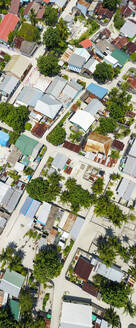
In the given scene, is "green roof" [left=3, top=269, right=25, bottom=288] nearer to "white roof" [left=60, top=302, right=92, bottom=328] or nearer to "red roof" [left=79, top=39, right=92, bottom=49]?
"white roof" [left=60, top=302, right=92, bottom=328]

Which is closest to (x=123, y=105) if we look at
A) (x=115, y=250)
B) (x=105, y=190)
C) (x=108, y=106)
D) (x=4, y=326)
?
(x=108, y=106)

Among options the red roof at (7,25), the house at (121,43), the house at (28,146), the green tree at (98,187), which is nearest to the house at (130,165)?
the green tree at (98,187)

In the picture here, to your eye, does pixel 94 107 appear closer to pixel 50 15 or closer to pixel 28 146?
pixel 28 146

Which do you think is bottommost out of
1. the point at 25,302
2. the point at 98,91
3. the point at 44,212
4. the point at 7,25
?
the point at 25,302

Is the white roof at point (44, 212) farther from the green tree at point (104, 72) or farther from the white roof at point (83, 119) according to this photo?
the green tree at point (104, 72)

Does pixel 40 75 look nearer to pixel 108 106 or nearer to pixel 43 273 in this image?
pixel 108 106

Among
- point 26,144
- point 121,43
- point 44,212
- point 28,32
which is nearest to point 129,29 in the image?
point 121,43
